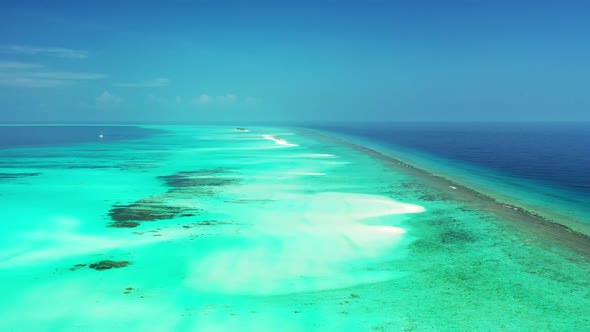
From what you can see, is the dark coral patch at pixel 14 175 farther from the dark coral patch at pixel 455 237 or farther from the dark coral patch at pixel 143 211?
the dark coral patch at pixel 455 237

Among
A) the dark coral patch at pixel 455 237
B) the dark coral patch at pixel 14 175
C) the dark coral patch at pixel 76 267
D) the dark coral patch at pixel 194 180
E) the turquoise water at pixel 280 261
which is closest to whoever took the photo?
the turquoise water at pixel 280 261

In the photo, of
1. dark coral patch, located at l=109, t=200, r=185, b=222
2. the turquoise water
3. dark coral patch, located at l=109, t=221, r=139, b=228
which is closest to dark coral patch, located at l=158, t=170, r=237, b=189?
the turquoise water

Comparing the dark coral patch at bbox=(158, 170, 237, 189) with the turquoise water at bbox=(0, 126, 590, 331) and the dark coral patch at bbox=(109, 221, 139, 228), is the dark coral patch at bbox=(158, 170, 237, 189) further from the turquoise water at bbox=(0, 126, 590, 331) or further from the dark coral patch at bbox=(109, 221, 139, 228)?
the dark coral patch at bbox=(109, 221, 139, 228)

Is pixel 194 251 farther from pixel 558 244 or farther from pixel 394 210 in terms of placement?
pixel 558 244

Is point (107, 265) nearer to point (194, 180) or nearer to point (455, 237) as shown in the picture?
point (455, 237)

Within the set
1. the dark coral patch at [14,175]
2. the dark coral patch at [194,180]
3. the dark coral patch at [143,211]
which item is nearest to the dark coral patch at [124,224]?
the dark coral patch at [143,211]
